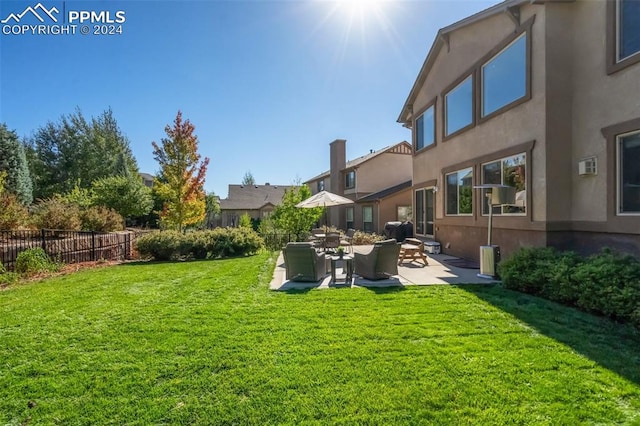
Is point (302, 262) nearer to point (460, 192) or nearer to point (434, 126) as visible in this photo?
point (460, 192)

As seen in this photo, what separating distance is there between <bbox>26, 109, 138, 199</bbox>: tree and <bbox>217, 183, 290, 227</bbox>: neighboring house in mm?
11303

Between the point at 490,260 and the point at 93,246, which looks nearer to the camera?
the point at 490,260

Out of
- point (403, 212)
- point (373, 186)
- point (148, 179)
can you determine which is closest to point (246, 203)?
point (148, 179)

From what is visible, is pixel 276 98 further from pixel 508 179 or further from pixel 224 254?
pixel 508 179

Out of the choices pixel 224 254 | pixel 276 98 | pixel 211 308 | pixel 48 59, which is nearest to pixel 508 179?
pixel 211 308

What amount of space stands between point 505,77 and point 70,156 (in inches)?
1624

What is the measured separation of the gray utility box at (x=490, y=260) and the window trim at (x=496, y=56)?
3970 mm

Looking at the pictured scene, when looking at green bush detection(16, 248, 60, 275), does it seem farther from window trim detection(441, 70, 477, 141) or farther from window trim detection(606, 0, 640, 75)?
window trim detection(606, 0, 640, 75)

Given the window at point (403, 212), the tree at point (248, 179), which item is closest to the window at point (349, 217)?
the window at point (403, 212)

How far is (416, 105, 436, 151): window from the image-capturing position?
13661 millimetres

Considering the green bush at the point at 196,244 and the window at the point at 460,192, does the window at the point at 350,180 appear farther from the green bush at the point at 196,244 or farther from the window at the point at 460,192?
the green bush at the point at 196,244

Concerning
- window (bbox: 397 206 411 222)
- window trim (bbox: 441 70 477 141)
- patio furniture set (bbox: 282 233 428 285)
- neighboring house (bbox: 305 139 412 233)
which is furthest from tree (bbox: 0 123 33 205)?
window trim (bbox: 441 70 477 141)

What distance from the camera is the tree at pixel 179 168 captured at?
702 inches

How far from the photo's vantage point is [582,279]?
549cm
